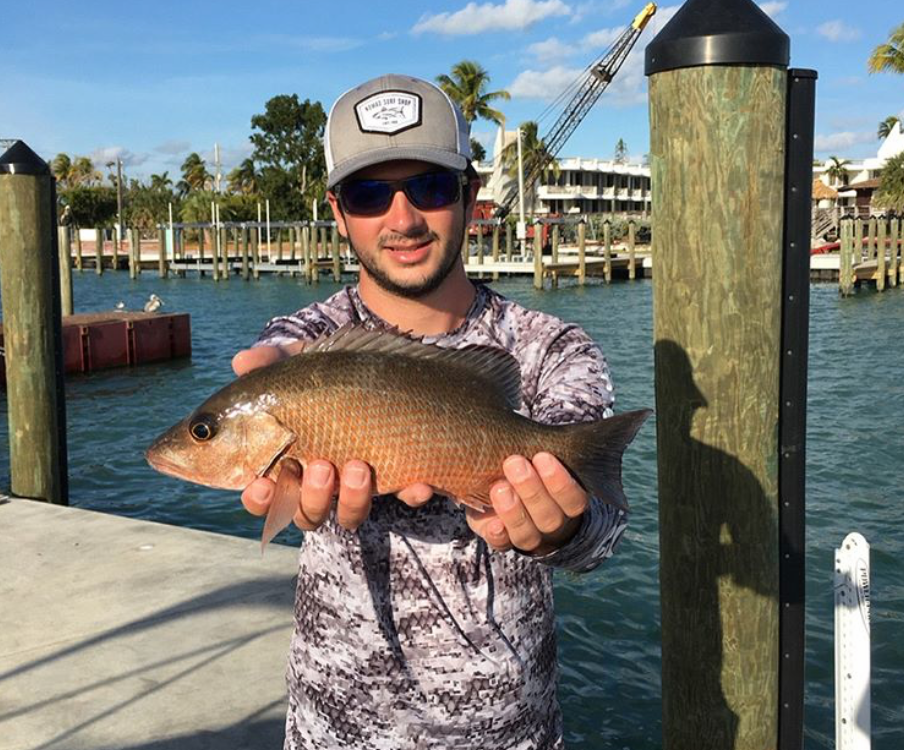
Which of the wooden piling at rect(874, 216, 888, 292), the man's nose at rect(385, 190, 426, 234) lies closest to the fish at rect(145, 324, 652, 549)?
the man's nose at rect(385, 190, 426, 234)

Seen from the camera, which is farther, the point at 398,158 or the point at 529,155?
the point at 529,155

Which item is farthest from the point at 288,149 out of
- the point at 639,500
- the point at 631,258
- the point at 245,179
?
the point at 639,500

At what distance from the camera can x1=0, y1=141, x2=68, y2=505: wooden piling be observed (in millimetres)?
7730

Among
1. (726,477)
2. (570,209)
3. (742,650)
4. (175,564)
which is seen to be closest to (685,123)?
(726,477)

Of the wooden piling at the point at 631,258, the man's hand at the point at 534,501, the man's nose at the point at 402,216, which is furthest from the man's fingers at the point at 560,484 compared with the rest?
the wooden piling at the point at 631,258

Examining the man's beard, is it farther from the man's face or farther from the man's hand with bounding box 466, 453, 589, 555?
the man's hand with bounding box 466, 453, 589, 555

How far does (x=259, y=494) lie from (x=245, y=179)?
3790 inches

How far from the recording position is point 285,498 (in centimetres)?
207

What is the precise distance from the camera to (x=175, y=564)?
20.0 ft

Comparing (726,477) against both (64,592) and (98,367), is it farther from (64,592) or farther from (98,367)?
(98,367)

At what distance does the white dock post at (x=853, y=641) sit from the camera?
3.04 metres

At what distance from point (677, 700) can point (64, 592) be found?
379 cm

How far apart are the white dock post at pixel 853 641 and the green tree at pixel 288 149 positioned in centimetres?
8478

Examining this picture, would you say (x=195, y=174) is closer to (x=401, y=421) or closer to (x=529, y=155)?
(x=529, y=155)
